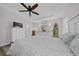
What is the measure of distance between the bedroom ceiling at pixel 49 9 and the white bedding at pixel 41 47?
39 cm

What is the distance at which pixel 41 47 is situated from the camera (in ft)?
5.63

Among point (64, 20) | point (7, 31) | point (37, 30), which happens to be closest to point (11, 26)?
point (7, 31)

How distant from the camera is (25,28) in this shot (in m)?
1.88

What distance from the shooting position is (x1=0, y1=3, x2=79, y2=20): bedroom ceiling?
174 cm

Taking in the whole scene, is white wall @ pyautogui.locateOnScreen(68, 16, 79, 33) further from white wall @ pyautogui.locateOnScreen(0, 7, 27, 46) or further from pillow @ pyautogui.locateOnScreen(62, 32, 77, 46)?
white wall @ pyautogui.locateOnScreen(0, 7, 27, 46)

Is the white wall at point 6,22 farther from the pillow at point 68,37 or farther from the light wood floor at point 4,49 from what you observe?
the pillow at point 68,37

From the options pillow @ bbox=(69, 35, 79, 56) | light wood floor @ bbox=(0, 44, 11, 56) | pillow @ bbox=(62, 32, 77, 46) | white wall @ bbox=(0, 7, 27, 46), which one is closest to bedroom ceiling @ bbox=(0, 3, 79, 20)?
white wall @ bbox=(0, 7, 27, 46)

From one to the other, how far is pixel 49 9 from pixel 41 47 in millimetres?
619

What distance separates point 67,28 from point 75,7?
0.35 m

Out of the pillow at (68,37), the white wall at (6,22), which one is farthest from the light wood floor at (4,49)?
the pillow at (68,37)

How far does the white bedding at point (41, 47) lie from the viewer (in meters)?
1.58

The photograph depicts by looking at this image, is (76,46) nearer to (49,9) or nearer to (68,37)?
(68,37)

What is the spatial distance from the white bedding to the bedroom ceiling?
387 millimetres

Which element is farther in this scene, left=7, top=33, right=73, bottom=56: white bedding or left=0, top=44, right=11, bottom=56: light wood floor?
left=0, top=44, right=11, bottom=56: light wood floor
